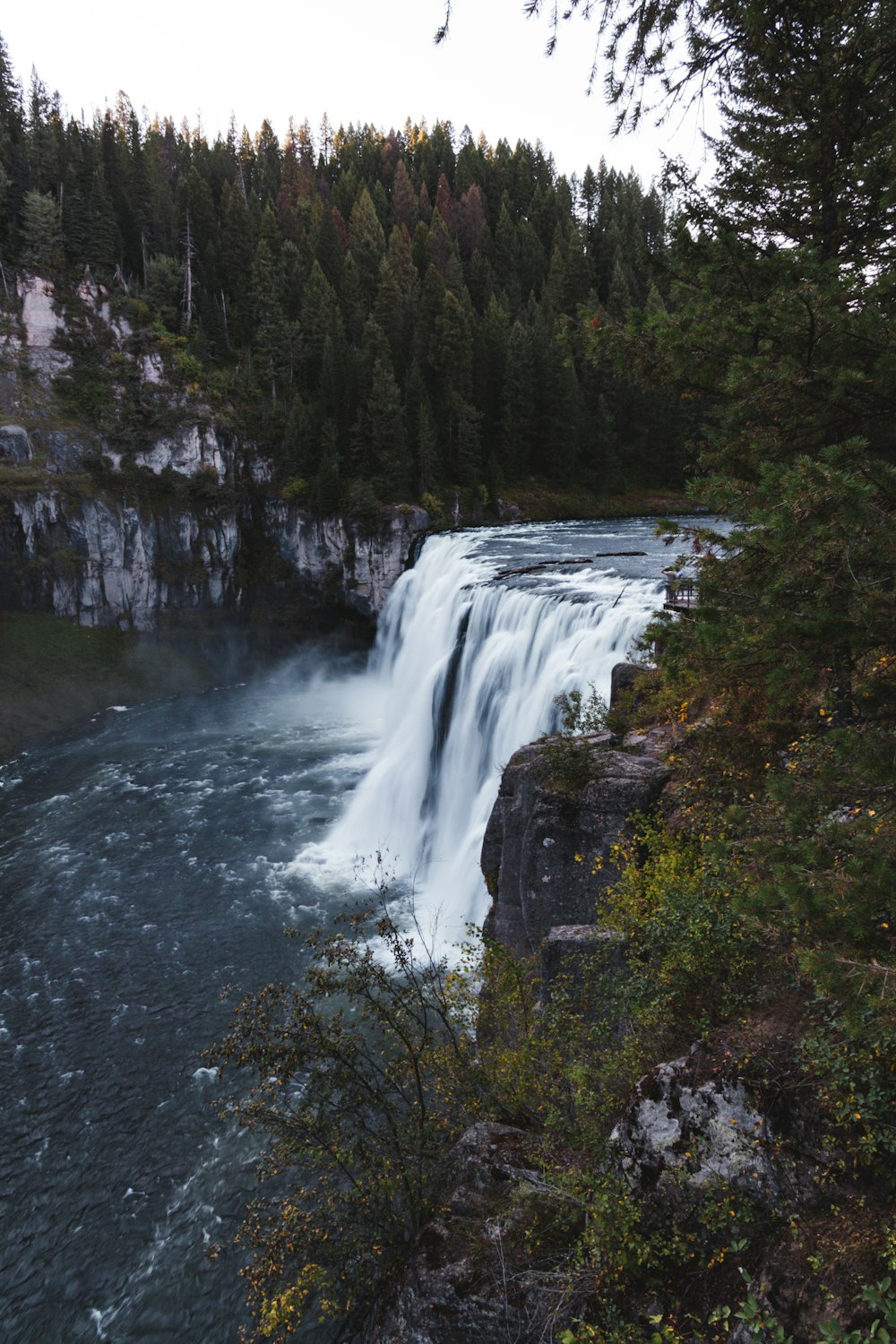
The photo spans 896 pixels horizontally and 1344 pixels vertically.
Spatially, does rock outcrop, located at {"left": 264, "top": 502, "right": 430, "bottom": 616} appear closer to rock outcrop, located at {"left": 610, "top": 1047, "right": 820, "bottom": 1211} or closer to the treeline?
the treeline

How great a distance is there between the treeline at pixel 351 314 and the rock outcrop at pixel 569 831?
33495mm

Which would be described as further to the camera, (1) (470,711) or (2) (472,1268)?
(1) (470,711)

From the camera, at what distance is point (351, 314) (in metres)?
52.4

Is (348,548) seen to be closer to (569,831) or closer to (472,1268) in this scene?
(569,831)

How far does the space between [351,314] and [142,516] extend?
2327 centimetres

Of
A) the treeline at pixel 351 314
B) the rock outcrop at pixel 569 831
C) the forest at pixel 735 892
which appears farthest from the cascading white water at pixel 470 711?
the treeline at pixel 351 314

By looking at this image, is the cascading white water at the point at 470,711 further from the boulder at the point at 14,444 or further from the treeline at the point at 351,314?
the boulder at the point at 14,444

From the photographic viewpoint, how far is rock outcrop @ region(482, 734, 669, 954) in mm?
10844

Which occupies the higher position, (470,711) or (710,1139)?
(710,1139)

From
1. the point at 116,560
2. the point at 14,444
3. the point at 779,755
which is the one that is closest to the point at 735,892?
the point at 779,755

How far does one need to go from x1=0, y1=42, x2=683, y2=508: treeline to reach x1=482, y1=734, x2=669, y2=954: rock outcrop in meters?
33.5

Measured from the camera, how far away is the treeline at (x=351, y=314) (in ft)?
151

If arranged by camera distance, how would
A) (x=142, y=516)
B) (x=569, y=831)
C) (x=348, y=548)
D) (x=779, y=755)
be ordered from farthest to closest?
1. (x=348, y=548)
2. (x=142, y=516)
3. (x=569, y=831)
4. (x=779, y=755)

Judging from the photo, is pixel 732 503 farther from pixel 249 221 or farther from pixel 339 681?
pixel 249 221
